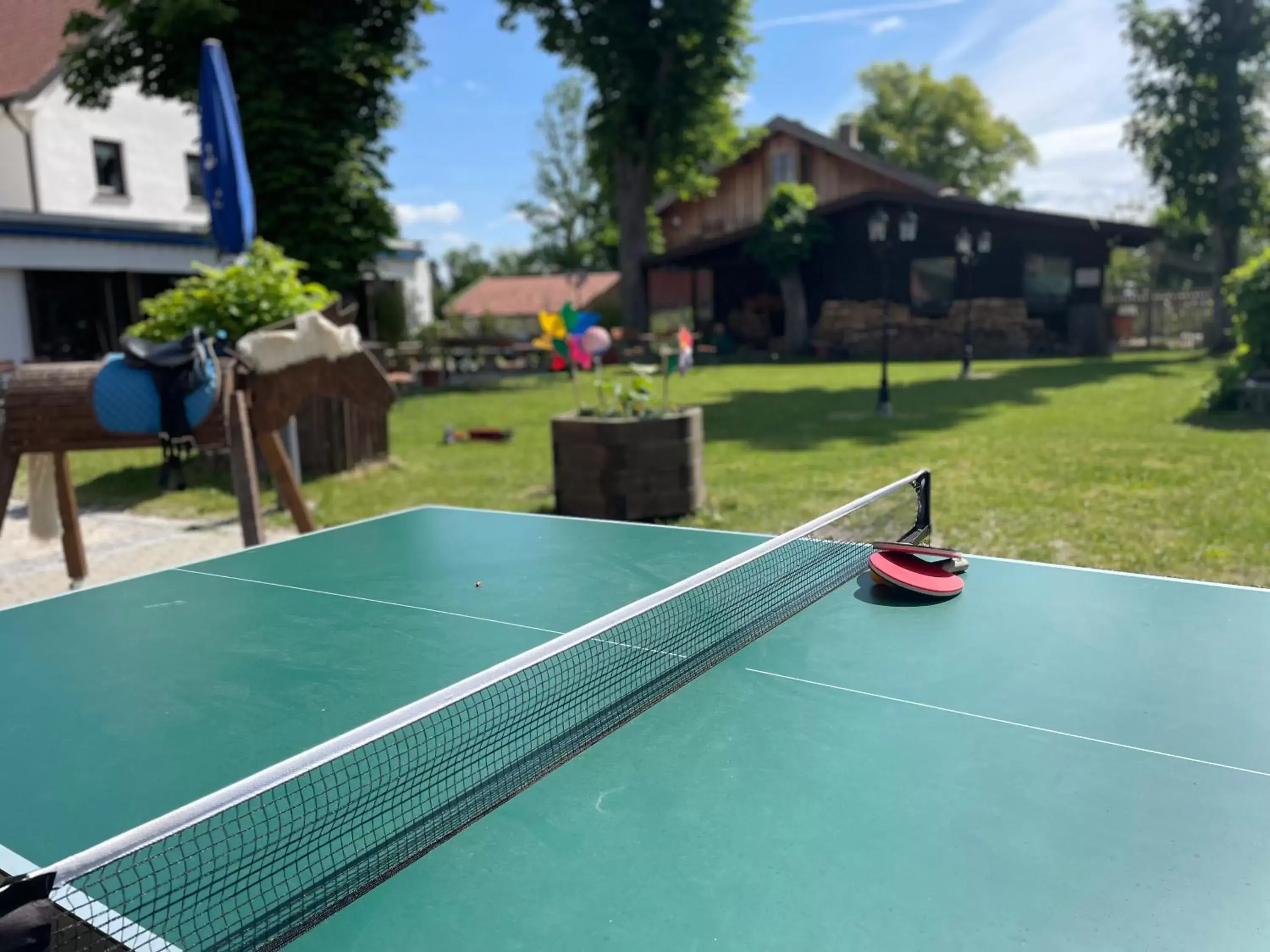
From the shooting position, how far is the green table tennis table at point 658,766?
154 cm

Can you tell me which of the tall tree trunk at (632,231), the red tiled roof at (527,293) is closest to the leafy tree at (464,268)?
the red tiled roof at (527,293)

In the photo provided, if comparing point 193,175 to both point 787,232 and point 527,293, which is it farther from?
point 527,293

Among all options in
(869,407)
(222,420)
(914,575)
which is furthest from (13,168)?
(914,575)

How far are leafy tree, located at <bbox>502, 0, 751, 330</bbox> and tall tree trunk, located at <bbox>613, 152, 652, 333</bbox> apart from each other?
0.17ft

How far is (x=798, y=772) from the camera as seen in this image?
6.57 ft

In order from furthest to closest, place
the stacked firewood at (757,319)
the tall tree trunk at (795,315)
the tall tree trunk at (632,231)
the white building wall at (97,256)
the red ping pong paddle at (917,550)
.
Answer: the stacked firewood at (757,319)
the tall tree trunk at (795,315)
the tall tree trunk at (632,231)
the white building wall at (97,256)
the red ping pong paddle at (917,550)

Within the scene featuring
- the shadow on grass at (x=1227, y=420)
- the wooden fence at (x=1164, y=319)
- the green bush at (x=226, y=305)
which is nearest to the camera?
the green bush at (x=226, y=305)

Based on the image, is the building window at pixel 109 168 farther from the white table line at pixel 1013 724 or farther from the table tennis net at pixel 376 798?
the white table line at pixel 1013 724

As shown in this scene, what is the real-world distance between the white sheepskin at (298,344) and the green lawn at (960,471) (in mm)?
2110

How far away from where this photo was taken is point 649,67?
2725 cm

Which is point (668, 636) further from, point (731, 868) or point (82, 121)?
point (82, 121)

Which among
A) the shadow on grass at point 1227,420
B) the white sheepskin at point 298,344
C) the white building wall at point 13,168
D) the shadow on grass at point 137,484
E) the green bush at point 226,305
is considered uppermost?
the white building wall at point 13,168

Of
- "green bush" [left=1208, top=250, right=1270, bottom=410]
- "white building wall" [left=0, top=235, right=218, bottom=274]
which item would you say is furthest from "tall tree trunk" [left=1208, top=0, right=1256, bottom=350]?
"white building wall" [left=0, top=235, right=218, bottom=274]

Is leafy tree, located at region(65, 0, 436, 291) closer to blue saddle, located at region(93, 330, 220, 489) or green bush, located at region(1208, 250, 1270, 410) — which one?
blue saddle, located at region(93, 330, 220, 489)
